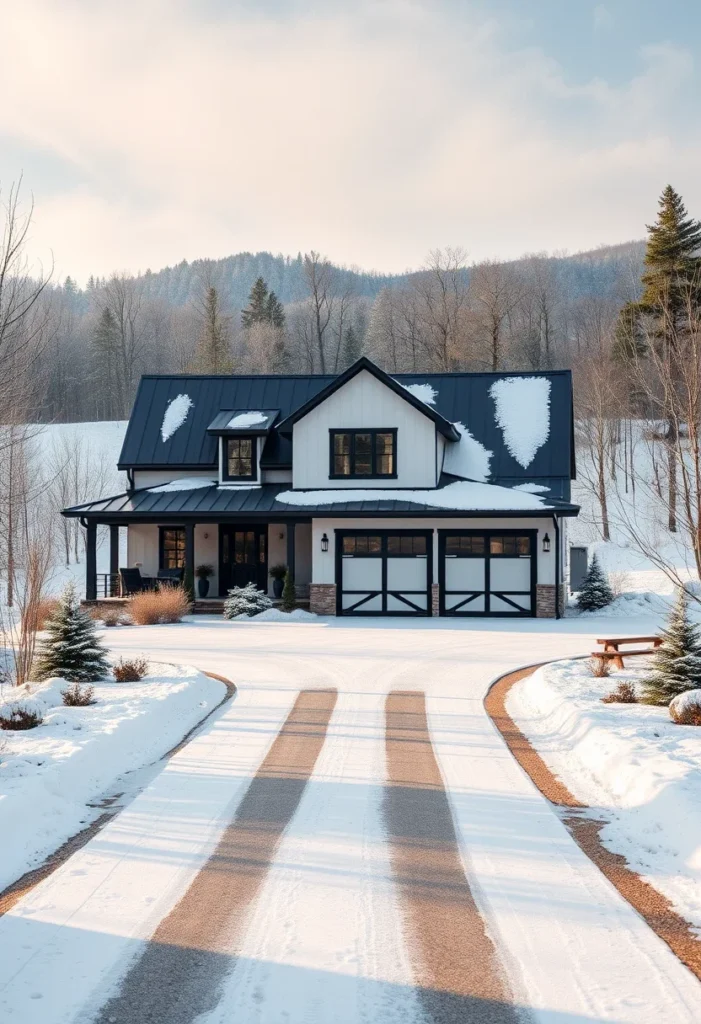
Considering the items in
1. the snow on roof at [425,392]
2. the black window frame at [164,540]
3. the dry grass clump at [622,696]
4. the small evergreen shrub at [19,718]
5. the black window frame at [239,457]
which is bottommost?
the dry grass clump at [622,696]

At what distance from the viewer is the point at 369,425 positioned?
25719 mm

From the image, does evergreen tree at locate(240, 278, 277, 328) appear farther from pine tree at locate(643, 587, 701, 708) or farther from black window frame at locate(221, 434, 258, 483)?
pine tree at locate(643, 587, 701, 708)

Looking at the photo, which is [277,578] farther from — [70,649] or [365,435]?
[70,649]

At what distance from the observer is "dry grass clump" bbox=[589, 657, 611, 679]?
13740 millimetres

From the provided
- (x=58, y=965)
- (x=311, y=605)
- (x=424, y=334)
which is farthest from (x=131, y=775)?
(x=424, y=334)

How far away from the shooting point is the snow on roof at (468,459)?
2684 centimetres

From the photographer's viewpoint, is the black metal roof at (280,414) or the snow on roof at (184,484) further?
the snow on roof at (184,484)

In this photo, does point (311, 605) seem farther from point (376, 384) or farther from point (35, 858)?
point (35, 858)

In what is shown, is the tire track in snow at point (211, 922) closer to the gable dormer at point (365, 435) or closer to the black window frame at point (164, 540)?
the gable dormer at point (365, 435)

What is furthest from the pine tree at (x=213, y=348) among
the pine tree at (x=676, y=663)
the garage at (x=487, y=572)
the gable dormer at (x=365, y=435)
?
the pine tree at (x=676, y=663)

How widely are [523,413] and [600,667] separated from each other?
15725mm

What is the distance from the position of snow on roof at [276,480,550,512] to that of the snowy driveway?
14.4 m

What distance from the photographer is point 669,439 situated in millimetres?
12719

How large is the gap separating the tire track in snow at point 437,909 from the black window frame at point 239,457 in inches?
748
